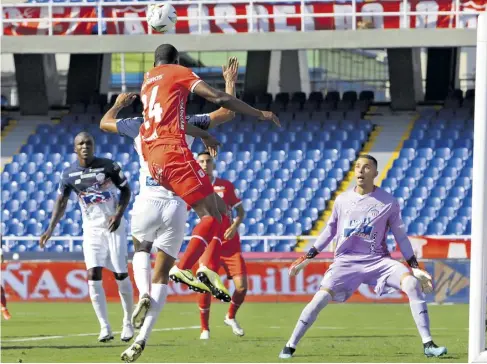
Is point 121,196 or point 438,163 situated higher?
point 121,196

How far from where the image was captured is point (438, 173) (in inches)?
1051

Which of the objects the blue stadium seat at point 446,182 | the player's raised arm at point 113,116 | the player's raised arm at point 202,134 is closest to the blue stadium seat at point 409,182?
the blue stadium seat at point 446,182

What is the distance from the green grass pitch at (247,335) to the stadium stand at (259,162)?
490cm

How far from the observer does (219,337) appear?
14.3m

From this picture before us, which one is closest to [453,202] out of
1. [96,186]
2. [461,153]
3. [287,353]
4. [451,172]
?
[451,172]

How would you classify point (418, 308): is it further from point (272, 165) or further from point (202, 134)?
point (272, 165)

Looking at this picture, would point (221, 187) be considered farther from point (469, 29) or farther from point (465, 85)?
point (465, 85)

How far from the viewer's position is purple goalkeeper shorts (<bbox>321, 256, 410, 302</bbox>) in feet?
37.2

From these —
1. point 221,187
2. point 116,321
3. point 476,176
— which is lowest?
point 116,321

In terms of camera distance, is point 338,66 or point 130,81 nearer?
point 338,66

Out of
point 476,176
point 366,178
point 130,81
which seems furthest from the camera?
point 130,81

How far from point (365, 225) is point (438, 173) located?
1576 cm

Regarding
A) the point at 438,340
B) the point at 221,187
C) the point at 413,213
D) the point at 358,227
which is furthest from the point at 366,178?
the point at 413,213

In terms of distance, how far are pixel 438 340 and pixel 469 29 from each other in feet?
44.1
